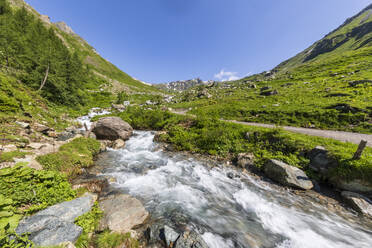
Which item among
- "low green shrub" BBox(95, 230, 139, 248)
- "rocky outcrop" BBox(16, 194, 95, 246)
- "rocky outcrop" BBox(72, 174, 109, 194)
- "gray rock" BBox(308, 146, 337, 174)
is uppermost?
"gray rock" BBox(308, 146, 337, 174)

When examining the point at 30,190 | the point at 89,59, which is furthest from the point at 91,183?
the point at 89,59

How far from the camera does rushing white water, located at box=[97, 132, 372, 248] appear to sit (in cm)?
491

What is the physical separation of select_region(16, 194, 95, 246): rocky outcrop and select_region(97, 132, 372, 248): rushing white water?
2.64 m

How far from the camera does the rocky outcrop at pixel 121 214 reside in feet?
14.3

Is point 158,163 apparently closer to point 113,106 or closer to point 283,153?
point 283,153

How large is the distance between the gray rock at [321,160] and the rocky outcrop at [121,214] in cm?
1038

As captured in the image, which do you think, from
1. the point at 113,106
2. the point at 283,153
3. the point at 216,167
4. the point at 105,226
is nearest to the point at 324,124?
the point at 283,153

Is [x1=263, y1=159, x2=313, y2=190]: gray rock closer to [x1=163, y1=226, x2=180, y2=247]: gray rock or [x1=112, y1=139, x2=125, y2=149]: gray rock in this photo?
[x1=163, y1=226, x2=180, y2=247]: gray rock

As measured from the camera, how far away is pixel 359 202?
5988mm

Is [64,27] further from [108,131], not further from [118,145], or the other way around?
[118,145]

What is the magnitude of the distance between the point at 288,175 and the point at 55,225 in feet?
35.3

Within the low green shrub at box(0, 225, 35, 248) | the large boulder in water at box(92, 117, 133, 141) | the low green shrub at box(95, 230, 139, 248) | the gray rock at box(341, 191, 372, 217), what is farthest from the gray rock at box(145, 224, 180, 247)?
the large boulder in water at box(92, 117, 133, 141)

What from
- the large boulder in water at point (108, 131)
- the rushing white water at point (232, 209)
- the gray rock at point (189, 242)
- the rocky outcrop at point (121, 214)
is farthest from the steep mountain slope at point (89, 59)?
the gray rock at point (189, 242)

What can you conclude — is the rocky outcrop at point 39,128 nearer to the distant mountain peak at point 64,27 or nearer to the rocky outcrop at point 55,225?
the rocky outcrop at point 55,225
